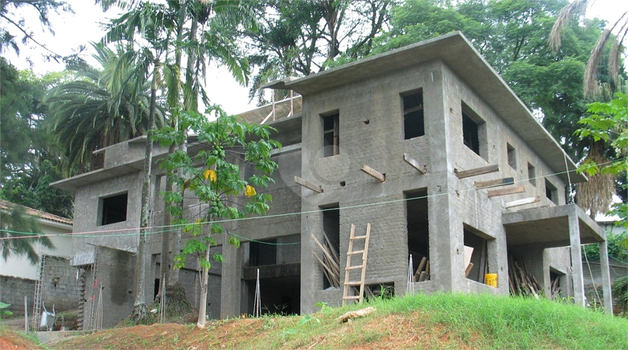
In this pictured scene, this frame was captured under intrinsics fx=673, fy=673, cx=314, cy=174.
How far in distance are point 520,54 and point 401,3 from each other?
21.4 ft

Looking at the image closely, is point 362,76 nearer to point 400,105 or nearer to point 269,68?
point 400,105

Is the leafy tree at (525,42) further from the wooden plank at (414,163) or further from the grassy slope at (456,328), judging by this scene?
the grassy slope at (456,328)

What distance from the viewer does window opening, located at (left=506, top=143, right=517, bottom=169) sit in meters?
22.4

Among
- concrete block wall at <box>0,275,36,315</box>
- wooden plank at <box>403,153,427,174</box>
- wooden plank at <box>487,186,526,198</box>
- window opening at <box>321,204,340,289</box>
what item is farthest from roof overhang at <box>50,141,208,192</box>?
wooden plank at <box>487,186,526,198</box>

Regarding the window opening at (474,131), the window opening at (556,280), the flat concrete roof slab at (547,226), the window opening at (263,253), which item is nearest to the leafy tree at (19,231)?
the window opening at (474,131)

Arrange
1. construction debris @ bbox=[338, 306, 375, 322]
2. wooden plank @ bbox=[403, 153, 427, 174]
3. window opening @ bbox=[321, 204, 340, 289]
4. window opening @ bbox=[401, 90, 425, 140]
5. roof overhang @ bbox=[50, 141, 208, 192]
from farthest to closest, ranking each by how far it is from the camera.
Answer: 1. roof overhang @ bbox=[50, 141, 208, 192]
2. window opening @ bbox=[401, 90, 425, 140]
3. window opening @ bbox=[321, 204, 340, 289]
4. wooden plank @ bbox=[403, 153, 427, 174]
5. construction debris @ bbox=[338, 306, 375, 322]

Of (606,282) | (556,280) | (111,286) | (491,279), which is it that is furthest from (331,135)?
(556,280)

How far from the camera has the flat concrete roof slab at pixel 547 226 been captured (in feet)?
63.2

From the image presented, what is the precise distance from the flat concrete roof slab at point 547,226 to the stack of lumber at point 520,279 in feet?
2.14

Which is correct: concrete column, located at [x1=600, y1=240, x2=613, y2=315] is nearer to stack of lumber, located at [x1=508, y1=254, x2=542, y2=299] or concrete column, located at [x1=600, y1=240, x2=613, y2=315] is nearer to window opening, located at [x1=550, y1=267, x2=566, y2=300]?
stack of lumber, located at [x1=508, y1=254, x2=542, y2=299]

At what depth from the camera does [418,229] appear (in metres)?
23.5

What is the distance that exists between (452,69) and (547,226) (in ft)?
18.8

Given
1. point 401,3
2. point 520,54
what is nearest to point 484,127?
point 520,54

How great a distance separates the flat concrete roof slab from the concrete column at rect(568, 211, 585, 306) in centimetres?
25
